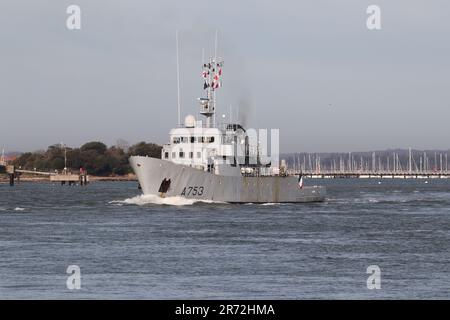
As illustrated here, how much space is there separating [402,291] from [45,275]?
45.3 ft

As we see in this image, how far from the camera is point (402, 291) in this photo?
31.9 m

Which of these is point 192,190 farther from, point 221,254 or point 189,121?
point 221,254

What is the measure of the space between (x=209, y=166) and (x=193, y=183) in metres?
2.41

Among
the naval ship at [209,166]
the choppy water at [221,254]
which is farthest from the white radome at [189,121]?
the choppy water at [221,254]

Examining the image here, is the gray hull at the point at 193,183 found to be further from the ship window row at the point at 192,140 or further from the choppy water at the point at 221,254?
the choppy water at the point at 221,254

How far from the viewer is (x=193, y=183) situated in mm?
78812

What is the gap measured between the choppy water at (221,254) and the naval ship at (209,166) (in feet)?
13.9

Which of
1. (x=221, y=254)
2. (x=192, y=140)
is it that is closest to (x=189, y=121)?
(x=192, y=140)

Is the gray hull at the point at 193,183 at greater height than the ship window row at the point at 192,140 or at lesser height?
lesser

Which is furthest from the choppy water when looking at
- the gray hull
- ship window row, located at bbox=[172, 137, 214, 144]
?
ship window row, located at bbox=[172, 137, 214, 144]

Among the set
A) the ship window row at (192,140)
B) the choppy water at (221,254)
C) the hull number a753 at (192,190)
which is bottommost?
the choppy water at (221,254)

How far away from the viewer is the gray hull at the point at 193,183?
77250 mm

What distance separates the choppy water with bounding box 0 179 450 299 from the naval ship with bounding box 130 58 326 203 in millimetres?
4228

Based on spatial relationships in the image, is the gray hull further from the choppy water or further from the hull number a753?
the choppy water
